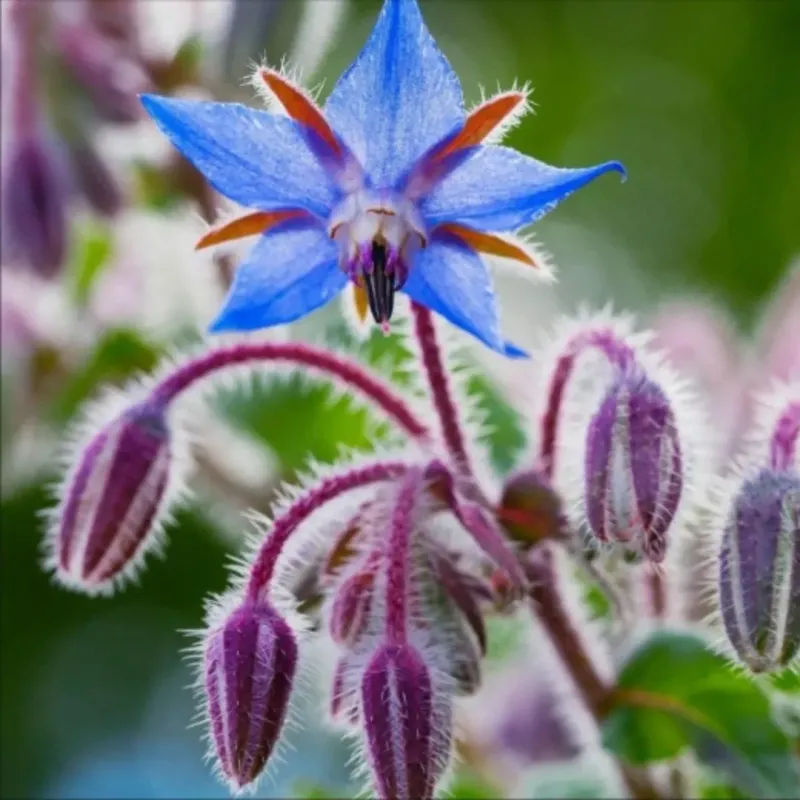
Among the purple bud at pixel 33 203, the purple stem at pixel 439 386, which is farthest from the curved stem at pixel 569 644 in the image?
the purple bud at pixel 33 203

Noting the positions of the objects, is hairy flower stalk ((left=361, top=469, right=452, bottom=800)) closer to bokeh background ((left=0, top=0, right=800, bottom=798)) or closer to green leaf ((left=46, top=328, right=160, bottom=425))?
bokeh background ((left=0, top=0, right=800, bottom=798))

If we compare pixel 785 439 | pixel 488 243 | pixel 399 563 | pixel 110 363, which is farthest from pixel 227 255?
pixel 785 439

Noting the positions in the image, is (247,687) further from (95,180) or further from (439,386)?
(95,180)

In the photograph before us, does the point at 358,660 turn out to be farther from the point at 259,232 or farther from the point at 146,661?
the point at 146,661

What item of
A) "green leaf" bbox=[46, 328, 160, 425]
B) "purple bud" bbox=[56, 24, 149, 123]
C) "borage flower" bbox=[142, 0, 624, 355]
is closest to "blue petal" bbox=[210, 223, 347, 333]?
"borage flower" bbox=[142, 0, 624, 355]

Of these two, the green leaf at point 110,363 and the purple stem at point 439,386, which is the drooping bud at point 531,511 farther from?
the green leaf at point 110,363

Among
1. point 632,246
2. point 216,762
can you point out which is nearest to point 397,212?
point 216,762
